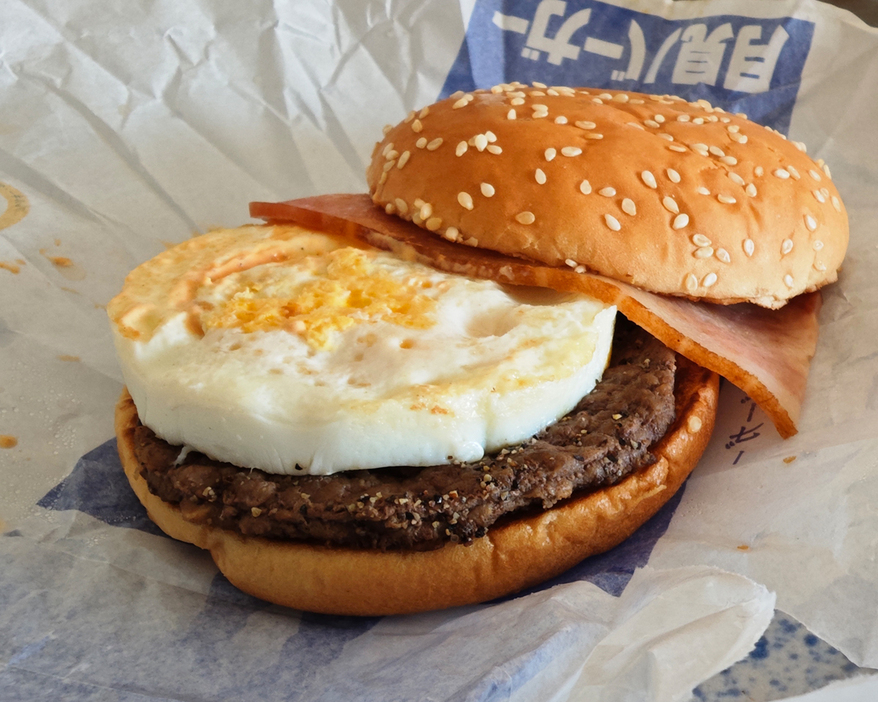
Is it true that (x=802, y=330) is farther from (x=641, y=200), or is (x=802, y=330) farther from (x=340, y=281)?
(x=340, y=281)

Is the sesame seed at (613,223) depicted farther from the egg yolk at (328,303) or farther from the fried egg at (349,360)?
the egg yolk at (328,303)

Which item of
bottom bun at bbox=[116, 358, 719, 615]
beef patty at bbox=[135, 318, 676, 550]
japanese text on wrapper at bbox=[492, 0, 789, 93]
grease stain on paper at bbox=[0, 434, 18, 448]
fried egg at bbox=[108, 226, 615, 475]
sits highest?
japanese text on wrapper at bbox=[492, 0, 789, 93]

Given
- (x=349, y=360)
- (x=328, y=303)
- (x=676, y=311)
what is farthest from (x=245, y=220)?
(x=676, y=311)

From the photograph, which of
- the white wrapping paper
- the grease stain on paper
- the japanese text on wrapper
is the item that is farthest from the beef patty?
the japanese text on wrapper

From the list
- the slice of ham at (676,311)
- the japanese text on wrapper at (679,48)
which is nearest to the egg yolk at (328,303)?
the slice of ham at (676,311)

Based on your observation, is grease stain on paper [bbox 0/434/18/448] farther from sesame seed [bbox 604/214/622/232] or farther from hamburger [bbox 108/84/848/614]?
sesame seed [bbox 604/214/622/232]

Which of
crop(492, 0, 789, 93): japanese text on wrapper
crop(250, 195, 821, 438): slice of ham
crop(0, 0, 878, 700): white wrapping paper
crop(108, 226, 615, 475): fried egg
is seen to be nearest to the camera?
crop(0, 0, 878, 700): white wrapping paper

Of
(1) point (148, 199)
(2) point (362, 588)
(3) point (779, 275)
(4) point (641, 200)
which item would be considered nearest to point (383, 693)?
(2) point (362, 588)

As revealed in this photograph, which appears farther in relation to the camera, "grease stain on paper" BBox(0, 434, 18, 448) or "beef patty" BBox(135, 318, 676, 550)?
"grease stain on paper" BBox(0, 434, 18, 448)

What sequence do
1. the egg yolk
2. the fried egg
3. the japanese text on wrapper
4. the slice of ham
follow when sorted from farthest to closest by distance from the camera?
the japanese text on wrapper, the slice of ham, the egg yolk, the fried egg
